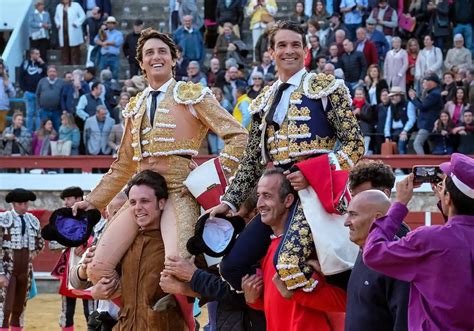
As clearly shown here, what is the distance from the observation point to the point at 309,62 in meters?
14.2

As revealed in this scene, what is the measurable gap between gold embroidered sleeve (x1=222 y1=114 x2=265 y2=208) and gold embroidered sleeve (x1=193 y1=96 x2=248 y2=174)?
12.1 inches

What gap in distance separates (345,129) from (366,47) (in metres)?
10.9

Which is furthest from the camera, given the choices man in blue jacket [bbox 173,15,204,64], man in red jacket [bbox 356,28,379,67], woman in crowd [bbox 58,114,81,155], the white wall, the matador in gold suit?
the white wall

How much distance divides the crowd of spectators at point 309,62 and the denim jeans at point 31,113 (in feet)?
0.04

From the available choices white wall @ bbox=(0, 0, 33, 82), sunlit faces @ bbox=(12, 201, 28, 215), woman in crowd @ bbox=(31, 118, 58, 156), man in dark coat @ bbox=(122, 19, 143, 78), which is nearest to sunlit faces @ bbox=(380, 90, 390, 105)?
woman in crowd @ bbox=(31, 118, 58, 156)

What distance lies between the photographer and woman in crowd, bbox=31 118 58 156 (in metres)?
16.2

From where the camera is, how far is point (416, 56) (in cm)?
1662

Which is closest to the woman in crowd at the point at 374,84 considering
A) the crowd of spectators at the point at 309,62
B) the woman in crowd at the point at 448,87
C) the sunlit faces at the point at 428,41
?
the crowd of spectators at the point at 309,62

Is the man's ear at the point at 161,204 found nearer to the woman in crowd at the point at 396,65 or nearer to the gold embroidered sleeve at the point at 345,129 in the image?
the gold embroidered sleeve at the point at 345,129

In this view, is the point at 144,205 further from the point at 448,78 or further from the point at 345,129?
the point at 448,78

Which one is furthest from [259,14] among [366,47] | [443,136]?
[443,136]

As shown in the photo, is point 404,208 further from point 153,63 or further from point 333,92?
point 153,63

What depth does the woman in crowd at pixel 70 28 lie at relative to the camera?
1967 centimetres

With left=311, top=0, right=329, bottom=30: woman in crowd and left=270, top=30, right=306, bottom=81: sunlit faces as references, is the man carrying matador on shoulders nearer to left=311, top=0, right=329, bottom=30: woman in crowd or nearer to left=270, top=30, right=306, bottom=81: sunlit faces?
left=270, top=30, right=306, bottom=81: sunlit faces
